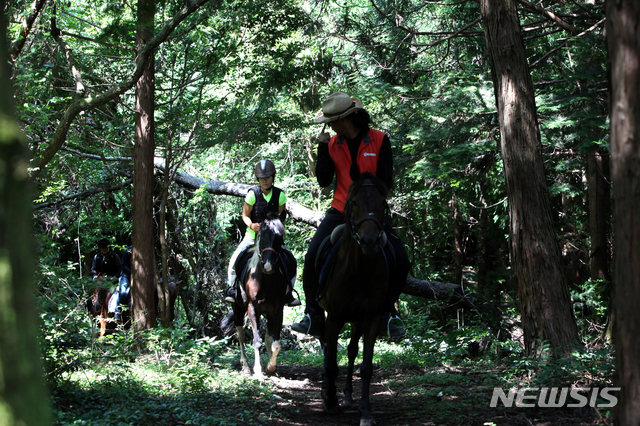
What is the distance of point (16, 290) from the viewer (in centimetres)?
140

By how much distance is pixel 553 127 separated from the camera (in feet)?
33.5

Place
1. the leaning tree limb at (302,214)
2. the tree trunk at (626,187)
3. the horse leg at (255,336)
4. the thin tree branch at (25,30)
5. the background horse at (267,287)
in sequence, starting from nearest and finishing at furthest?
1. the tree trunk at (626,187)
2. the thin tree branch at (25,30)
3. the background horse at (267,287)
4. the horse leg at (255,336)
5. the leaning tree limb at (302,214)

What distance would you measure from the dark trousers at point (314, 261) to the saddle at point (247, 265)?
231 cm

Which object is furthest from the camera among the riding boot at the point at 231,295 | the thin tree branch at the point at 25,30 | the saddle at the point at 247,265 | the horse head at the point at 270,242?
the riding boot at the point at 231,295

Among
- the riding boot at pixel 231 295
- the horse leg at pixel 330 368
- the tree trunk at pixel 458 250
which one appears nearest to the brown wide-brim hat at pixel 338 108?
the horse leg at pixel 330 368

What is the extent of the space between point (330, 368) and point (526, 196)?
10.8 feet

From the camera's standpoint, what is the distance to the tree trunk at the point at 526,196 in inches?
263

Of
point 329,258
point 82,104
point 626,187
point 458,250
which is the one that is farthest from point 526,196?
point 458,250

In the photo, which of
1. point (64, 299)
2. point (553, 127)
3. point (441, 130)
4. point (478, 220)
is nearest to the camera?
point (64, 299)

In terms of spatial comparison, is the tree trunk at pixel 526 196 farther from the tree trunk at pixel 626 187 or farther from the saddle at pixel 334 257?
the tree trunk at pixel 626 187

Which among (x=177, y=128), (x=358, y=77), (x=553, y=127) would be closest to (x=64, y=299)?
(x=177, y=128)

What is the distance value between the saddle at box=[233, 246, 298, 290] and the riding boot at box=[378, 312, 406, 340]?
3.20 m

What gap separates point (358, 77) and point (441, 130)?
5.86 metres

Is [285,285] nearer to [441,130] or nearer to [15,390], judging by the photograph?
[441,130]
